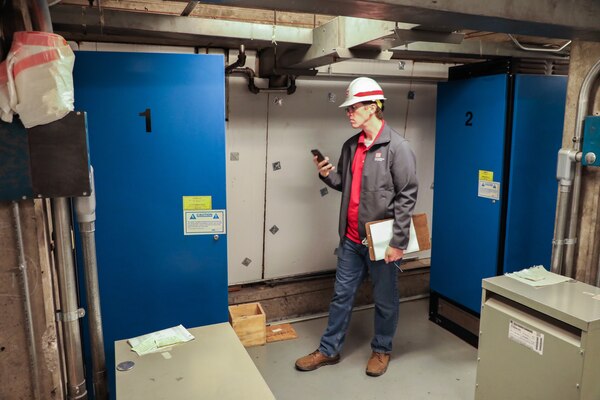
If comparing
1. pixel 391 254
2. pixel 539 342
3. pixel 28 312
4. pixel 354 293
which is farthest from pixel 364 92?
pixel 28 312

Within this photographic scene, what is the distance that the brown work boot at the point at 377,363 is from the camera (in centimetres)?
269

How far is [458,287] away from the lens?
10.1 feet

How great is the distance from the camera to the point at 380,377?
269cm

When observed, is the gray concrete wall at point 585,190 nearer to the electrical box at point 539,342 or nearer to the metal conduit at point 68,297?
the electrical box at point 539,342

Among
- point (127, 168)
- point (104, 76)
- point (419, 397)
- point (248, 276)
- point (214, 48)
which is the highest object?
point (214, 48)

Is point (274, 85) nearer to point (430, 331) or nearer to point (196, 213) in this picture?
point (196, 213)

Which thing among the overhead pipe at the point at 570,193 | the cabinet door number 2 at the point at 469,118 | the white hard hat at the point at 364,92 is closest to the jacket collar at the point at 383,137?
the white hard hat at the point at 364,92

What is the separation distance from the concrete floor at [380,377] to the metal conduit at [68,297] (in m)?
1.22

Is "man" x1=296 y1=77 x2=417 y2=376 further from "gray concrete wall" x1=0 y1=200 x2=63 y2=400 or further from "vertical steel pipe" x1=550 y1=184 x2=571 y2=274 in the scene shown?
"gray concrete wall" x1=0 y1=200 x2=63 y2=400

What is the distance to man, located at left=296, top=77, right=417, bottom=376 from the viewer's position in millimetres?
2518

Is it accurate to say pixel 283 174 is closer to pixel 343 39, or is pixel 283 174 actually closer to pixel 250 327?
pixel 250 327

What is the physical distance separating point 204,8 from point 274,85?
635 mm

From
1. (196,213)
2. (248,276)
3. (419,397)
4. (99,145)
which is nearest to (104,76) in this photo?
(99,145)

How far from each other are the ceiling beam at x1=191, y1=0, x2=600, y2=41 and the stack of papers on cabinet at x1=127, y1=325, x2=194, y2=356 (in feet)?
3.61
